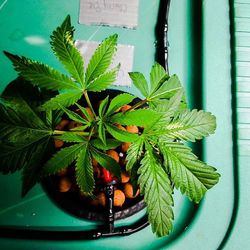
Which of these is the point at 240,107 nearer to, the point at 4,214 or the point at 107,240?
the point at 107,240

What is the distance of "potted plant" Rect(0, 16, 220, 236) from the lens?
0.56 meters

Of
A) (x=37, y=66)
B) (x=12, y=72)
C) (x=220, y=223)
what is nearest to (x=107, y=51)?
(x=37, y=66)

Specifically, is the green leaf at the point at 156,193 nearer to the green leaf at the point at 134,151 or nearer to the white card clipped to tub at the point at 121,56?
the green leaf at the point at 134,151

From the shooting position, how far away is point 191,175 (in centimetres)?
57

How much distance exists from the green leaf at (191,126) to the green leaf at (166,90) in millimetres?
49

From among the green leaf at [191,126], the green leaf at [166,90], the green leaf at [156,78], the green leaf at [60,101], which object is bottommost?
the green leaf at [191,126]

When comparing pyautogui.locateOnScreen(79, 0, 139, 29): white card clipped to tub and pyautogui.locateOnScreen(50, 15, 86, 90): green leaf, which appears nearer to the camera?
pyautogui.locateOnScreen(50, 15, 86, 90): green leaf

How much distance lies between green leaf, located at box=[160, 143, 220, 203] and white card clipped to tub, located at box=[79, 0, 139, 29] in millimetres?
521

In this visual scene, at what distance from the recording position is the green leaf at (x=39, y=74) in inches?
21.9

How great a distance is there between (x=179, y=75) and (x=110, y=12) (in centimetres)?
27

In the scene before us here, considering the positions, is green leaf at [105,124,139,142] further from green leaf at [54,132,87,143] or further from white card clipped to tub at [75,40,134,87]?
white card clipped to tub at [75,40,134,87]

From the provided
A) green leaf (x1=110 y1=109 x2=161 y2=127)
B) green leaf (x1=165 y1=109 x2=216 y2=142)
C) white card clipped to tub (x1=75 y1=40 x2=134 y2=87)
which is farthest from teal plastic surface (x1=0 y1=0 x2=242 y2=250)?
green leaf (x1=110 y1=109 x2=161 y2=127)

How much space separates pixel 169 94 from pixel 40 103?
248mm

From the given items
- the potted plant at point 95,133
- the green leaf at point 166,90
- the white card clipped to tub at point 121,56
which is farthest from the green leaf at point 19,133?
the white card clipped to tub at point 121,56
